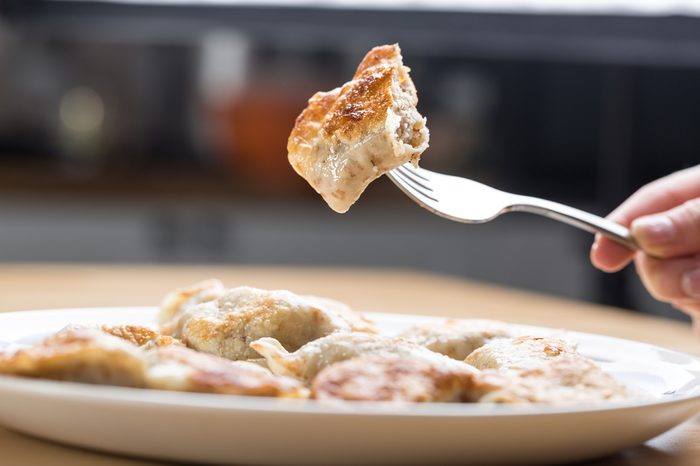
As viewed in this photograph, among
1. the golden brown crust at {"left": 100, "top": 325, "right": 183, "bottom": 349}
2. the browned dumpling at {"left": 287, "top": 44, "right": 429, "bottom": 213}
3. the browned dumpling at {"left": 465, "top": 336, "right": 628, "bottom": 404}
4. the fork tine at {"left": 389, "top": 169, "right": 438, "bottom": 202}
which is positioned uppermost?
the browned dumpling at {"left": 287, "top": 44, "right": 429, "bottom": 213}

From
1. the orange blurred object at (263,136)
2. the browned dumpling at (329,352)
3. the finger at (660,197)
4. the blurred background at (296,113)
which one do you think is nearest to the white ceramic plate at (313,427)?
the browned dumpling at (329,352)

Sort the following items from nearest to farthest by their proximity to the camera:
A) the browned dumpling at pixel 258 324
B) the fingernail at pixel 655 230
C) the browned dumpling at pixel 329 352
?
the browned dumpling at pixel 329 352 < the browned dumpling at pixel 258 324 < the fingernail at pixel 655 230

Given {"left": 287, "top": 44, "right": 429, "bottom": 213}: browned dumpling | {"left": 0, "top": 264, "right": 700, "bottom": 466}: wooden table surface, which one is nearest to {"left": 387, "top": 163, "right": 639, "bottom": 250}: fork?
{"left": 287, "top": 44, "right": 429, "bottom": 213}: browned dumpling

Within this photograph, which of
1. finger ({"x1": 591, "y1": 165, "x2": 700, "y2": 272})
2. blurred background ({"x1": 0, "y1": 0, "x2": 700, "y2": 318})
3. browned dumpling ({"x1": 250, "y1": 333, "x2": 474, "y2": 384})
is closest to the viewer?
browned dumpling ({"x1": 250, "y1": 333, "x2": 474, "y2": 384})

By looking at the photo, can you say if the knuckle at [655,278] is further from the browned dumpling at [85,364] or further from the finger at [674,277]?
the browned dumpling at [85,364]

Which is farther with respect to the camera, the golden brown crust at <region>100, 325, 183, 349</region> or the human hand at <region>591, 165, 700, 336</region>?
the human hand at <region>591, 165, 700, 336</region>

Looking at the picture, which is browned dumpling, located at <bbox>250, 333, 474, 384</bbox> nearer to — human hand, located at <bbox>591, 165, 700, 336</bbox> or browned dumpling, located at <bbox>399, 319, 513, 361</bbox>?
browned dumpling, located at <bbox>399, 319, 513, 361</bbox>

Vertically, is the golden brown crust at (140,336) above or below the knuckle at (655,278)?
below

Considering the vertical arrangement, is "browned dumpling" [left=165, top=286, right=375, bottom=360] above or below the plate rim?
below
